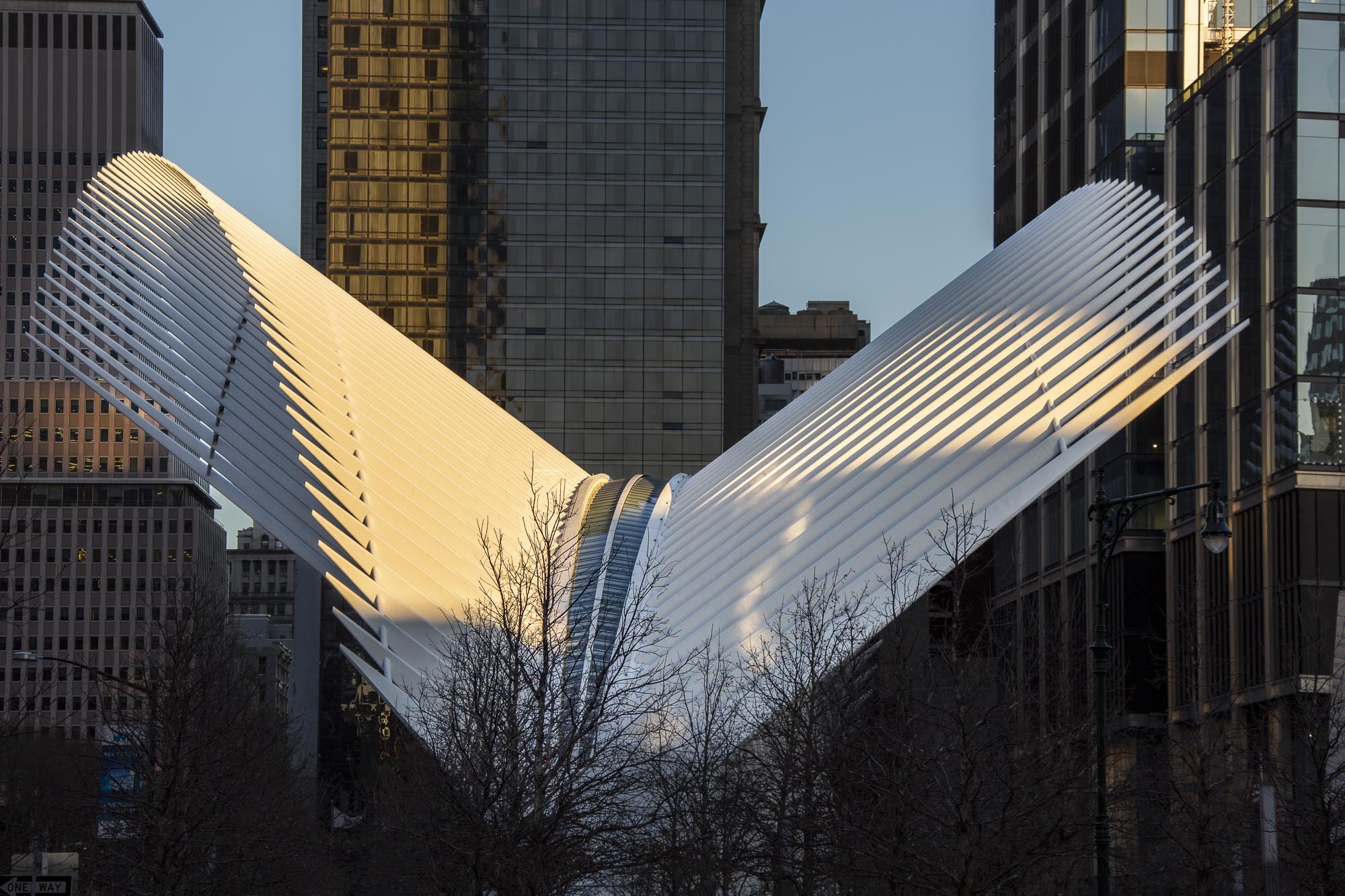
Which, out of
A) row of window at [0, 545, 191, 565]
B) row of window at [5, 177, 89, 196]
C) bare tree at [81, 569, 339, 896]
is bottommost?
bare tree at [81, 569, 339, 896]

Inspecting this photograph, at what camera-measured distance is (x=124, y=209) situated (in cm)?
4681

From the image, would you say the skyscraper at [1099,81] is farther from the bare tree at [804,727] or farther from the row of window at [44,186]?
the row of window at [44,186]

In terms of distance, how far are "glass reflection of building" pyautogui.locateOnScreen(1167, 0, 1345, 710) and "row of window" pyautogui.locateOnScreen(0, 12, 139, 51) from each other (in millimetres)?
156223

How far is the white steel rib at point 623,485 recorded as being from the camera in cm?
3644

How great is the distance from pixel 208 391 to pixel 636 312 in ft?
323

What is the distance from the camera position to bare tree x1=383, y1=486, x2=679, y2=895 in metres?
28.2

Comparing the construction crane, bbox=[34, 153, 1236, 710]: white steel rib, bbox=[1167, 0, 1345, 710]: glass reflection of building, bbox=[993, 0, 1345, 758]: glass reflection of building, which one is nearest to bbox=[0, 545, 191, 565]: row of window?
bbox=[993, 0, 1345, 758]: glass reflection of building

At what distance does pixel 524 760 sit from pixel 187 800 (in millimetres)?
12290

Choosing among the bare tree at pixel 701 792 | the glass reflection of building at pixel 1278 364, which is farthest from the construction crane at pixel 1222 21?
the bare tree at pixel 701 792

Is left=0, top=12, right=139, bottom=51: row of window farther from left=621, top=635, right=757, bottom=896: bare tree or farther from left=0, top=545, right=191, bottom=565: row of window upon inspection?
left=621, top=635, right=757, bottom=896: bare tree

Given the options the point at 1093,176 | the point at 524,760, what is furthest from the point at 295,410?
the point at 1093,176

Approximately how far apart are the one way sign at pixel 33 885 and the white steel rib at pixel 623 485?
17.7 metres

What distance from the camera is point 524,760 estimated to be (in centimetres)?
2908

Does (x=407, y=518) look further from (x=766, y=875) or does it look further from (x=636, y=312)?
(x=636, y=312)
